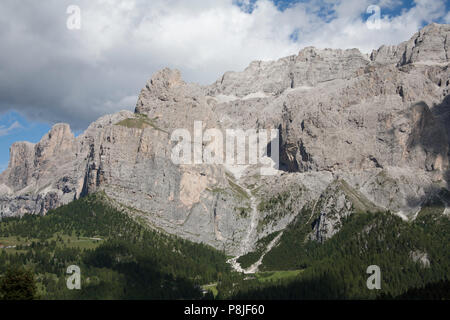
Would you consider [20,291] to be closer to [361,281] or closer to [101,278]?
[101,278]
